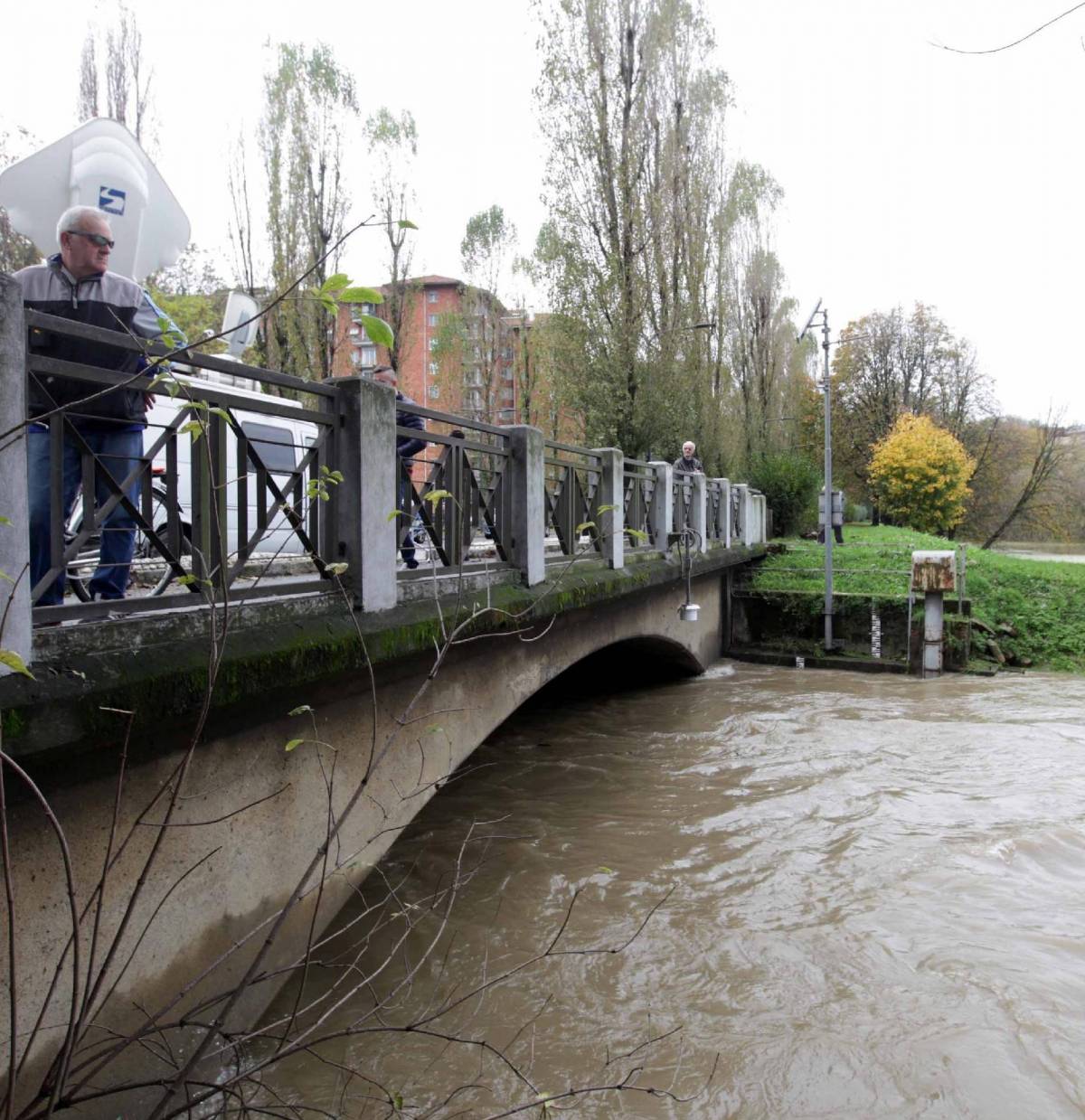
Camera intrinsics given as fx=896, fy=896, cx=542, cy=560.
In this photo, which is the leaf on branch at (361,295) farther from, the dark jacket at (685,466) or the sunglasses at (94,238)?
the dark jacket at (685,466)

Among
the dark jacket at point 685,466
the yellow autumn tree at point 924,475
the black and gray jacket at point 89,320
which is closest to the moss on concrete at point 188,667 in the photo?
the black and gray jacket at point 89,320

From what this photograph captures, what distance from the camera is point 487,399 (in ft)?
117

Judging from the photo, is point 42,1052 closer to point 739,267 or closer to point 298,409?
point 298,409

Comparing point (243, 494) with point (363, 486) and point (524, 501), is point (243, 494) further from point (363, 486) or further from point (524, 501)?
point (524, 501)

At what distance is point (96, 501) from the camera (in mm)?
3408

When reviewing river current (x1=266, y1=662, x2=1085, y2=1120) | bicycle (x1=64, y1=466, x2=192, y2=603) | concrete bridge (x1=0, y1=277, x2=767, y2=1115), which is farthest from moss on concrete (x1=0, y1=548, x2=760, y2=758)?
river current (x1=266, y1=662, x2=1085, y2=1120)

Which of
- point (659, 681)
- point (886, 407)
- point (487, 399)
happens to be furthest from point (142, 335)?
point (886, 407)

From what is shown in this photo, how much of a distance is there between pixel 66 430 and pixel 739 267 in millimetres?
28087

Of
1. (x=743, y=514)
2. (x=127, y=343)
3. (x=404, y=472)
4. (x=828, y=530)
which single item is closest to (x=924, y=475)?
(x=743, y=514)

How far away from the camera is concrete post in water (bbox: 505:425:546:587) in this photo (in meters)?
6.73

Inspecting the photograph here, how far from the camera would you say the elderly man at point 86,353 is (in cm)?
330

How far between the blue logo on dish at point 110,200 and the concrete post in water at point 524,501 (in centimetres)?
306

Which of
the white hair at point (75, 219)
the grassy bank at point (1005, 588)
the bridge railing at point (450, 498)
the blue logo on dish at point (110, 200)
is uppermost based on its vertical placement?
the blue logo on dish at point (110, 200)

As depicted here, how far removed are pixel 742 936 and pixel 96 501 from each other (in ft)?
15.1
